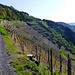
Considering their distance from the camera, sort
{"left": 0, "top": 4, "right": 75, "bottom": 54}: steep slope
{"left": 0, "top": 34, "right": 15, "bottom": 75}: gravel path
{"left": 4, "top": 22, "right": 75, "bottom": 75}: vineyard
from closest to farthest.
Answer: {"left": 0, "top": 34, "right": 15, "bottom": 75}: gravel path → {"left": 4, "top": 22, "right": 75, "bottom": 75}: vineyard → {"left": 0, "top": 4, "right": 75, "bottom": 54}: steep slope

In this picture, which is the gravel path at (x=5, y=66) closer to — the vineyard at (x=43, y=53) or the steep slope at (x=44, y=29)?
the vineyard at (x=43, y=53)

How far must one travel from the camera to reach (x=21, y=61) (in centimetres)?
1198

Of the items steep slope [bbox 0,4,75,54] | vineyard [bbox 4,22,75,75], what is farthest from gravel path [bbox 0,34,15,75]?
steep slope [bbox 0,4,75,54]

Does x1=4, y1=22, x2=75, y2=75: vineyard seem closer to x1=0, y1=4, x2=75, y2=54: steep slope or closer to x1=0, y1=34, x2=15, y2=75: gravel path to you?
x1=0, y1=34, x2=15, y2=75: gravel path

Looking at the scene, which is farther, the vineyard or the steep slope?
the steep slope

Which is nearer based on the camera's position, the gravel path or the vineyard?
the gravel path

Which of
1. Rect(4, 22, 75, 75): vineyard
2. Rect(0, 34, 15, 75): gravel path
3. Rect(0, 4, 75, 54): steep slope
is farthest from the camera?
Rect(0, 4, 75, 54): steep slope

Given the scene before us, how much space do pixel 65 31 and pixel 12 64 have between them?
138 meters

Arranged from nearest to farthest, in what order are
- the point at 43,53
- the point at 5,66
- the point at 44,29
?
1. the point at 5,66
2. the point at 43,53
3. the point at 44,29

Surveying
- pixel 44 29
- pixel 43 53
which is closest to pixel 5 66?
pixel 43 53

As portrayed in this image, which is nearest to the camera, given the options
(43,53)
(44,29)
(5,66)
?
(5,66)

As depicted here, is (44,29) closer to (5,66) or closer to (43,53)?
(43,53)

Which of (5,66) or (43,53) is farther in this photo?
(43,53)

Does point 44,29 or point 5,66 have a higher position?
point 5,66
